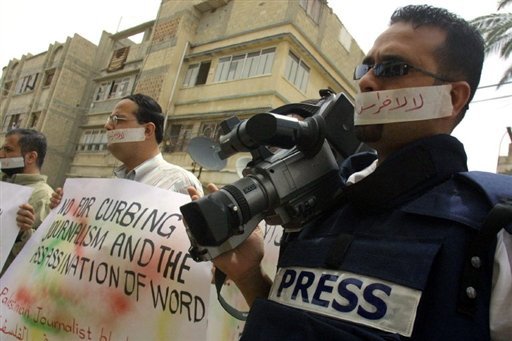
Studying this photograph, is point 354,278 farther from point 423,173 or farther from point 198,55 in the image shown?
point 198,55

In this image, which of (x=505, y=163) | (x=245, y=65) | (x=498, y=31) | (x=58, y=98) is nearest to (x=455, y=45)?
(x=498, y=31)

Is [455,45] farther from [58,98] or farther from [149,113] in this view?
[58,98]

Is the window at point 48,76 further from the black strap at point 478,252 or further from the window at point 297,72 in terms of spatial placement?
the black strap at point 478,252

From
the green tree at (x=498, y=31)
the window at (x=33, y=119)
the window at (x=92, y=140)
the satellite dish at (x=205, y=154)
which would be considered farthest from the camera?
the window at (x=33, y=119)

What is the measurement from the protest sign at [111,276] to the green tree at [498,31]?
9.11 m

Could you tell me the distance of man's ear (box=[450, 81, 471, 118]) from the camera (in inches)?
45.4

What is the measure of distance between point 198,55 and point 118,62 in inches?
306

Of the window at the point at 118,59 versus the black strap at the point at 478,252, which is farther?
the window at the point at 118,59

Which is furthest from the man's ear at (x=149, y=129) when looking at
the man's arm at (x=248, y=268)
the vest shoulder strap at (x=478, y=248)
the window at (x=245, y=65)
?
the window at (x=245, y=65)

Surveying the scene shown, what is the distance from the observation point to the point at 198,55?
18.8m

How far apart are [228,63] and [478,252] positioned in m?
17.5

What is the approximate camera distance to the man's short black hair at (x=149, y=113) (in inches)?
104

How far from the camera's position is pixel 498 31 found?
29.1 feet

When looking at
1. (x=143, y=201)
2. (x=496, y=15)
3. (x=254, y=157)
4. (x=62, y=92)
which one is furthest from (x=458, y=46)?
(x=62, y=92)
